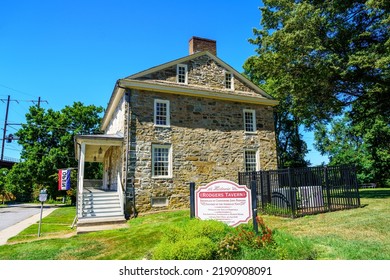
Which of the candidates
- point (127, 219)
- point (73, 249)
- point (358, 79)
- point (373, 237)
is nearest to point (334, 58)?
point (358, 79)

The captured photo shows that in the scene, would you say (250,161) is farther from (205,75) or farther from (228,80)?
(205,75)

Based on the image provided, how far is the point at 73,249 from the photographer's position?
23.3ft

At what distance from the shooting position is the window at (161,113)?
13.6m

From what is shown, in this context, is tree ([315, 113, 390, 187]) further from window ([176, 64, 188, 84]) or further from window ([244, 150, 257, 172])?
window ([176, 64, 188, 84])

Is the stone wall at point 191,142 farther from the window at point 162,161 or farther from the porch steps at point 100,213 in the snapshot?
the porch steps at point 100,213

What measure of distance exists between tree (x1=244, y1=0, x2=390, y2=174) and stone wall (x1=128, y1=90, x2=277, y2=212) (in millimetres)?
2670

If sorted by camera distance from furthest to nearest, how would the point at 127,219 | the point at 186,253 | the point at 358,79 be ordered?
the point at 358,79
the point at 127,219
the point at 186,253

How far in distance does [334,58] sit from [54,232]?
48.2 feet

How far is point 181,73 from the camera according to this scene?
1469 centimetres

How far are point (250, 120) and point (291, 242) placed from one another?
11554mm

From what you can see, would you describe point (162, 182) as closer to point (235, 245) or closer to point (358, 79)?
point (235, 245)

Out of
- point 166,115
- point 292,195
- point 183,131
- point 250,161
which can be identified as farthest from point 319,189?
point 166,115

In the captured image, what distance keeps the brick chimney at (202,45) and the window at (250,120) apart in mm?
4110

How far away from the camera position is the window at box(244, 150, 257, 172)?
15375 millimetres
